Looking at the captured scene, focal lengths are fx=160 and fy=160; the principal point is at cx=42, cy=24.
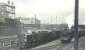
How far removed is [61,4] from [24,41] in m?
1.00

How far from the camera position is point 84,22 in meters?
2.93

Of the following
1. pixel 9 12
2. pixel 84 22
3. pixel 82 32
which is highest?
pixel 9 12

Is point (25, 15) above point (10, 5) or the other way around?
the other way around

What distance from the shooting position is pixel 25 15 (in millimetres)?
3066

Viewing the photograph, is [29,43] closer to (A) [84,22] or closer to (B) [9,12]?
(B) [9,12]

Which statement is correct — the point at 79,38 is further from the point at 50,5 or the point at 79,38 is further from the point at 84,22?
the point at 50,5

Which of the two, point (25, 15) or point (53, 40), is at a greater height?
point (25, 15)

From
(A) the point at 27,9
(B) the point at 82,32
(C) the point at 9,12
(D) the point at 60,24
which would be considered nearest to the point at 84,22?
(B) the point at 82,32

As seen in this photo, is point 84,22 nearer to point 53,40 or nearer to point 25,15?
point 53,40

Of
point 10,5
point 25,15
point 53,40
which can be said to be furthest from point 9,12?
point 53,40

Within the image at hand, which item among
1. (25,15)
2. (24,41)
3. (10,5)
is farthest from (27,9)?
(24,41)

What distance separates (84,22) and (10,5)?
144cm

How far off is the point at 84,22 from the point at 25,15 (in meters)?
1.12

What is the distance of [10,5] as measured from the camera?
10.2 ft
